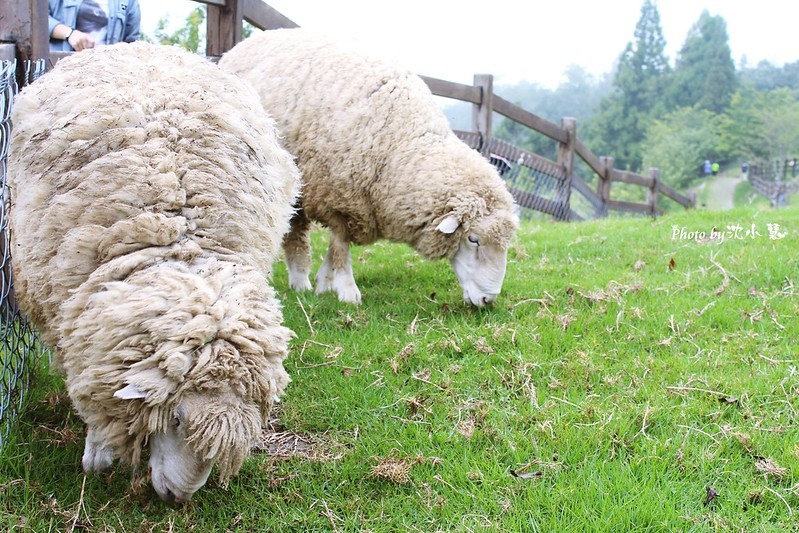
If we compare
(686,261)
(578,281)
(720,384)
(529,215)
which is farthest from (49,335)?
(529,215)

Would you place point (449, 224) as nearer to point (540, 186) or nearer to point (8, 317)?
point (8, 317)

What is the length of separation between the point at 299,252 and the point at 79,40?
212cm

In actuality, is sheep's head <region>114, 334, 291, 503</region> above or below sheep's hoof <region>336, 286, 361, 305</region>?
above

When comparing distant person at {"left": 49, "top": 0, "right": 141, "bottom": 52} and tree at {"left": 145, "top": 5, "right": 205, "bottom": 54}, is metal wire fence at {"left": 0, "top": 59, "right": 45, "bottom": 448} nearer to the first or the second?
distant person at {"left": 49, "top": 0, "right": 141, "bottom": 52}

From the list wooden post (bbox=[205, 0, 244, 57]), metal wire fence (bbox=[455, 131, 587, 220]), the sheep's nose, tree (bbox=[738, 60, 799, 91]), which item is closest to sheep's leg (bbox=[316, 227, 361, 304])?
wooden post (bbox=[205, 0, 244, 57])

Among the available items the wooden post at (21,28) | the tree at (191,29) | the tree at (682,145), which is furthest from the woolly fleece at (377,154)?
the tree at (682,145)

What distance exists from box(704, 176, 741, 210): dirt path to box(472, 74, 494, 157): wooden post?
52239 millimetres

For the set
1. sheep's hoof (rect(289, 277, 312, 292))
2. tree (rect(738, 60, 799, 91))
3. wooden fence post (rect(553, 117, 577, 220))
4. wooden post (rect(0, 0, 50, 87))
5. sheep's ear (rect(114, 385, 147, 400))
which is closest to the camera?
sheep's ear (rect(114, 385, 147, 400))

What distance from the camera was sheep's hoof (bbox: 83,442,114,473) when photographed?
2.70 metres

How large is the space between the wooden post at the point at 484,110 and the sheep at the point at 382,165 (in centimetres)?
453

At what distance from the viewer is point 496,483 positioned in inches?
106

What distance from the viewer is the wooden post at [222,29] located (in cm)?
546

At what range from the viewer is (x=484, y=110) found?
31.2ft

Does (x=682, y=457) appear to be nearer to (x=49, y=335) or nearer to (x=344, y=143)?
(x=49, y=335)
